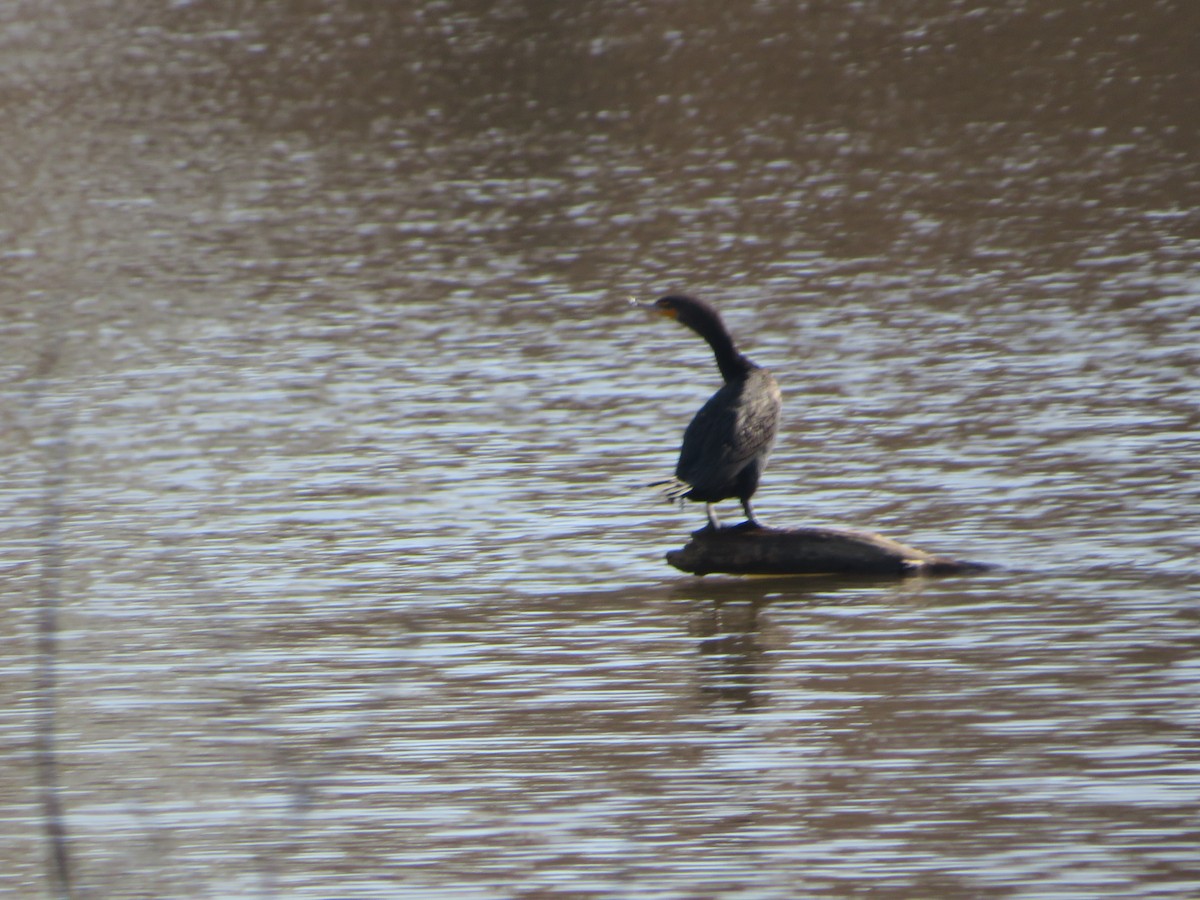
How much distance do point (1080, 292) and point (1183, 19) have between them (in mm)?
18560

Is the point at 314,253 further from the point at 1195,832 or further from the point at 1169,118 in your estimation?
the point at 1195,832

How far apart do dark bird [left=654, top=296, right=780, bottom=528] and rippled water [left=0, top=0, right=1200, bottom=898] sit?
542 mm

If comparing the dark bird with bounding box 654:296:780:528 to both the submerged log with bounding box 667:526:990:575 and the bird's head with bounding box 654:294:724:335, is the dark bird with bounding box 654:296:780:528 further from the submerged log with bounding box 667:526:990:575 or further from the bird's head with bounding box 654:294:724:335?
the submerged log with bounding box 667:526:990:575

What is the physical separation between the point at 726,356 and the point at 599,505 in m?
1.50

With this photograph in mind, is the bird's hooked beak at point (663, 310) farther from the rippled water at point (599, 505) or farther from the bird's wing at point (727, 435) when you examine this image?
the rippled water at point (599, 505)

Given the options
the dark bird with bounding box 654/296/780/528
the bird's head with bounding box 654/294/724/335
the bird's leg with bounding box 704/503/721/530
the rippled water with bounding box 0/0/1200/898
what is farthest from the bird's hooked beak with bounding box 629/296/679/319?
the rippled water with bounding box 0/0/1200/898

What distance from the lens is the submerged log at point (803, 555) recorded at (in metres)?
10.7

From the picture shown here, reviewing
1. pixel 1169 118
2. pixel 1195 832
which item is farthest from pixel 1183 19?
pixel 1195 832

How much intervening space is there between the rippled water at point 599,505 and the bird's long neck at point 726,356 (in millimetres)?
1070

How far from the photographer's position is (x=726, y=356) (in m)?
11.7

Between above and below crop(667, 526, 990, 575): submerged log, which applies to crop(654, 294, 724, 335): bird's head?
above

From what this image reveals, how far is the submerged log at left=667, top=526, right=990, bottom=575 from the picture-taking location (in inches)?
423

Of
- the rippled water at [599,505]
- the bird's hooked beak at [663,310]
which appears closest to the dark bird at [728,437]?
the bird's hooked beak at [663,310]

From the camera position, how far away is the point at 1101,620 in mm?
9797
